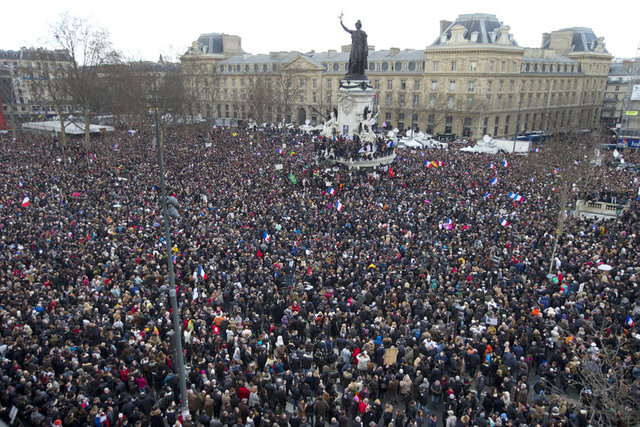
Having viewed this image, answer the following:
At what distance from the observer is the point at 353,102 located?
37.6 m

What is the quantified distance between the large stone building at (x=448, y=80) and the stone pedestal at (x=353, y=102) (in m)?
17.3

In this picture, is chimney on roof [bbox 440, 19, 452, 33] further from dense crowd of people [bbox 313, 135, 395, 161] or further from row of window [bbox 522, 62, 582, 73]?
dense crowd of people [bbox 313, 135, 395, 161]

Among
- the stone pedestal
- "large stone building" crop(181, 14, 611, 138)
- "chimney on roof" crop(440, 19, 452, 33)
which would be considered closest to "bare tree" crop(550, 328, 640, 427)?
the stone pedestal

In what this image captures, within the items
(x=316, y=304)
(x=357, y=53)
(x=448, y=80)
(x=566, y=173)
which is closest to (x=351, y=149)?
(x=357, y=53)

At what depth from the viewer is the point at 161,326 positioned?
579 inches

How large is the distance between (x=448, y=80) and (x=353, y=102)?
33.2 m

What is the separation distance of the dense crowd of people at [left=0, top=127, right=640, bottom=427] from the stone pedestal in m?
8.00

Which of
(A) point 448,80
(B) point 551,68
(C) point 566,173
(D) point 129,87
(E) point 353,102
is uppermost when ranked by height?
(B) point 551,68

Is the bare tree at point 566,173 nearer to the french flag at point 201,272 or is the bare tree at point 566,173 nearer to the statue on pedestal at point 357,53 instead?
the french flag at point 201,272

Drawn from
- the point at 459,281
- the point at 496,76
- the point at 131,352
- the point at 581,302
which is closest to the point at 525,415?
the point at 581,302

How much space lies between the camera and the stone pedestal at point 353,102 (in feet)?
123

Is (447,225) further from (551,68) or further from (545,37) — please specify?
(545,37)

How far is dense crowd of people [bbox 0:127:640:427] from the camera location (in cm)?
1135

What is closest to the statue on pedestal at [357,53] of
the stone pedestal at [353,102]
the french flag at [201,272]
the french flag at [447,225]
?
the stone pedestal at [353,102]
